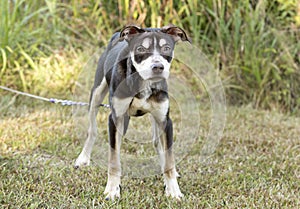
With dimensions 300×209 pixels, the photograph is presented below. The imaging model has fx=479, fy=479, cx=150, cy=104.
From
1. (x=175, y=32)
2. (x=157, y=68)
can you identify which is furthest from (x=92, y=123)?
(x=157, y=68)

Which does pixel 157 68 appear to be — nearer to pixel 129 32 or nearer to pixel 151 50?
pixel 151 50

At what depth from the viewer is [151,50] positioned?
116 inches

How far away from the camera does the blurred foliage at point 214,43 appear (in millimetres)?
6363

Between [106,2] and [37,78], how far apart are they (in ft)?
5.40

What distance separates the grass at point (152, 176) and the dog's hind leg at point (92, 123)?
0.09 metres

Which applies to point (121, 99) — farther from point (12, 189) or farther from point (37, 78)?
point (37, 78)

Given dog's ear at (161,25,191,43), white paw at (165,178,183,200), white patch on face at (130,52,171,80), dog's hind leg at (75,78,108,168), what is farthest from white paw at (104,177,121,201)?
dog's ear at (161,25,191,43)

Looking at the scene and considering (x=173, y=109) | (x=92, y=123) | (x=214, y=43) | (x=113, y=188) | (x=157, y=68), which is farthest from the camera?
(x=214, y=43)

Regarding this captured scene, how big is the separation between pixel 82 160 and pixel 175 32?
1440 millimetres

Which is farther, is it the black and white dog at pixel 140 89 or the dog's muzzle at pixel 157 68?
the black and white dog at pixel 140 89

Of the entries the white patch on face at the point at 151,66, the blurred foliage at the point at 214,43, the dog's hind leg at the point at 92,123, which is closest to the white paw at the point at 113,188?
the dog's hind leg at the point at 92,123

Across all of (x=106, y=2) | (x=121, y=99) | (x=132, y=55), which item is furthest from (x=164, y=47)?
(x=106, y=2)

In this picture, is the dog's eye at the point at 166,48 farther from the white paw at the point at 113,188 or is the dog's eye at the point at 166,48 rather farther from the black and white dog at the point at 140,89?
the white paw at the point at 113,188

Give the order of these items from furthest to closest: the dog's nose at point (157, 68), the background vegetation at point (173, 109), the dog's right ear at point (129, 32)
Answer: the background vegetation at point (173, 109)
the dog's right ear at point (129, 32)
the dog's nose at point (157, 68)
